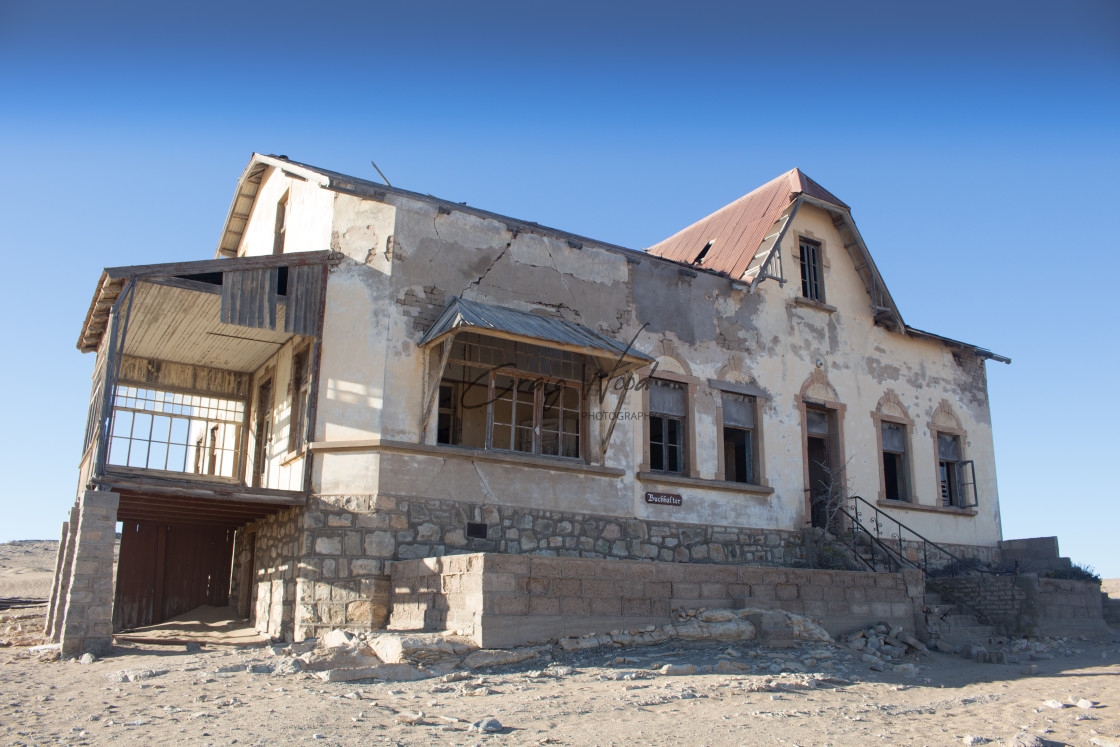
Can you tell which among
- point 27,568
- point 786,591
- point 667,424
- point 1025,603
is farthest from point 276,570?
point 27,568

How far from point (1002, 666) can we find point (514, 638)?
748 centimetres

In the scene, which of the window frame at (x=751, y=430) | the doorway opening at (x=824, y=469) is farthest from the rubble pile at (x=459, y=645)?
the doorway opening at (x=824, y=469)

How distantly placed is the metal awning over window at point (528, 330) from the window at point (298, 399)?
2108 mm

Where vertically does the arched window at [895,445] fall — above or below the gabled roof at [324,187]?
below

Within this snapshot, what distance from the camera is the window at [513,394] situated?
1480 cm

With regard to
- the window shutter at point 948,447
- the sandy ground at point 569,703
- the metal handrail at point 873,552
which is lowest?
the sandy ground at point 569,703

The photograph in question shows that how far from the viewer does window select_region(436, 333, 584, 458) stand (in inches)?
583

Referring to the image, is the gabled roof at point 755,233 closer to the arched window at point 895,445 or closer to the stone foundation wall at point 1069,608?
the arched window at point 895,445

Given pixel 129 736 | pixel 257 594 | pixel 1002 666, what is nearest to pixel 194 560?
pixel 257 594

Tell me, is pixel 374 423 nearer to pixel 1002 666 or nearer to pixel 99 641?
pixel 99 641

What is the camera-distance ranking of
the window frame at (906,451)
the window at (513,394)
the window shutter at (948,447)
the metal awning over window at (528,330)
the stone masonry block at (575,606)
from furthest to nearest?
the window shutter at (948,447) < the window frame at (906,451) < the window at (513,394) < the metal awning over window at (528,330) < the stone masonry block at (575,606)

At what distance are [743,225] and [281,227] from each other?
32.5 feet

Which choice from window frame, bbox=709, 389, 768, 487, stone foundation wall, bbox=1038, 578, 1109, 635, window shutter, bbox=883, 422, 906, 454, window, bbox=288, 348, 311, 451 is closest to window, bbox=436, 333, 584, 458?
window, bbox=288, 348, 311, 451

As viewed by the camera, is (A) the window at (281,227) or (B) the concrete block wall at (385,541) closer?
(B) the concrete block wall at (385,541)
